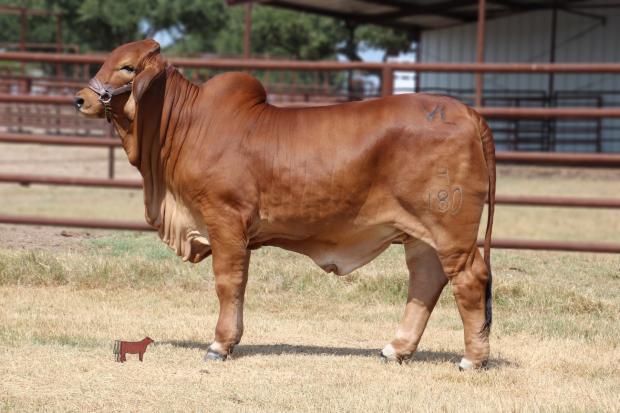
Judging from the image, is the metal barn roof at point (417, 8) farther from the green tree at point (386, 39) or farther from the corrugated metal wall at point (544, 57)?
the green tree at point (386, 39)

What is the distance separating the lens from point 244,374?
5328 millimetres

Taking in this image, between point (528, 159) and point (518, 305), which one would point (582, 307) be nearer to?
point (518, 305)

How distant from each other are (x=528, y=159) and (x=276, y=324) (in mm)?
3463

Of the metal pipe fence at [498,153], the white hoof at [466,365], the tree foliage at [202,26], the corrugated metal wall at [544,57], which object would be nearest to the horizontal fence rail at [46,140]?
the metal pipe fence at [498,153]

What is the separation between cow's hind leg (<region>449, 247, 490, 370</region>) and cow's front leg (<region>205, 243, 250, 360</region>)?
1135mm

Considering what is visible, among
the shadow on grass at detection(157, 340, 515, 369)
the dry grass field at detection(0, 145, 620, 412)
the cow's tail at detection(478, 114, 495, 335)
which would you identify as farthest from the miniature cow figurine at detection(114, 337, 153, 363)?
the cow's tail at detection(478, 114, 495, 335)

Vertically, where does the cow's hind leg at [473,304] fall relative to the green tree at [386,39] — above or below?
below

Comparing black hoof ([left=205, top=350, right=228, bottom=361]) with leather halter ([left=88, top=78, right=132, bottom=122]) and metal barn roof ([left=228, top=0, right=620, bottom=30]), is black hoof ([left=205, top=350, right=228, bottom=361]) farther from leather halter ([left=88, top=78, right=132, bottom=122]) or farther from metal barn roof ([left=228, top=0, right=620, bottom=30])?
metal barn roof ([left=228, top=0, right=620, bottom=30])

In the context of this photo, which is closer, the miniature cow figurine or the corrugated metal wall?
the miniature cow figurine

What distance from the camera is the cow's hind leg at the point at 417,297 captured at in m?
5.73

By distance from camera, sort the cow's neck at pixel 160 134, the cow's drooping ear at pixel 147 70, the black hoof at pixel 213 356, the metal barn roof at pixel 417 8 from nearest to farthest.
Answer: the black hoof at pixel 213 356
the cow's drooping ear at pixel 147 70
the cow's neck at pixel 160 134
the metal barn roof at pixel 417 8

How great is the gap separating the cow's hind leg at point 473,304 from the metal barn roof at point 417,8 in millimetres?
18077

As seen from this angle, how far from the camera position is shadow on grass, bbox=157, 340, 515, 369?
585 cm

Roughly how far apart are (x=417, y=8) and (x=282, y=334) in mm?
20128
